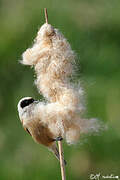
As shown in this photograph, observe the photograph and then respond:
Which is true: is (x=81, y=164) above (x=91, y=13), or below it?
below

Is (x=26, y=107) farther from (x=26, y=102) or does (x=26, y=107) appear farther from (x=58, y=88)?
(x=58, y=88)

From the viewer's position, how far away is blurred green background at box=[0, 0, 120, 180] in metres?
2.21

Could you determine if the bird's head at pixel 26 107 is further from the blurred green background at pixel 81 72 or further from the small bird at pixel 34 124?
the blurred green background at pixel 81 72

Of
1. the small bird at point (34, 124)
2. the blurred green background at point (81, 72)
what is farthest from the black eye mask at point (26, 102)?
the blurred green background at point (81, 72)

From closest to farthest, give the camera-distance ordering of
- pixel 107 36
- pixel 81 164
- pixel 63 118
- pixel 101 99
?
pixel 63 118
pixel 101 99
pixel 81 164
pixel 107 36

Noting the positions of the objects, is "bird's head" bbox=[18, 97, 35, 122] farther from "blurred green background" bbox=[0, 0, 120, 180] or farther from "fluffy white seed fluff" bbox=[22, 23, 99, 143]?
"blurred green background" bbox=[0, 0, 120, 180]

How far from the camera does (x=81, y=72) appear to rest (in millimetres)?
2162

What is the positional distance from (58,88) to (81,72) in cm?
134

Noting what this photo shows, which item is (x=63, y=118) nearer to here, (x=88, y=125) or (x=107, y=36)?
(x=88, y=125)

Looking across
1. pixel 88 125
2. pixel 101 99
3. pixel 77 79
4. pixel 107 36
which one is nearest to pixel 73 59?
pixel 77 79

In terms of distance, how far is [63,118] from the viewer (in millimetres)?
830

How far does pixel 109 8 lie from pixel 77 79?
190cm

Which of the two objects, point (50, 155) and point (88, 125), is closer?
point (88, 125)

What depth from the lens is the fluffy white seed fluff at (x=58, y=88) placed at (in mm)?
829
